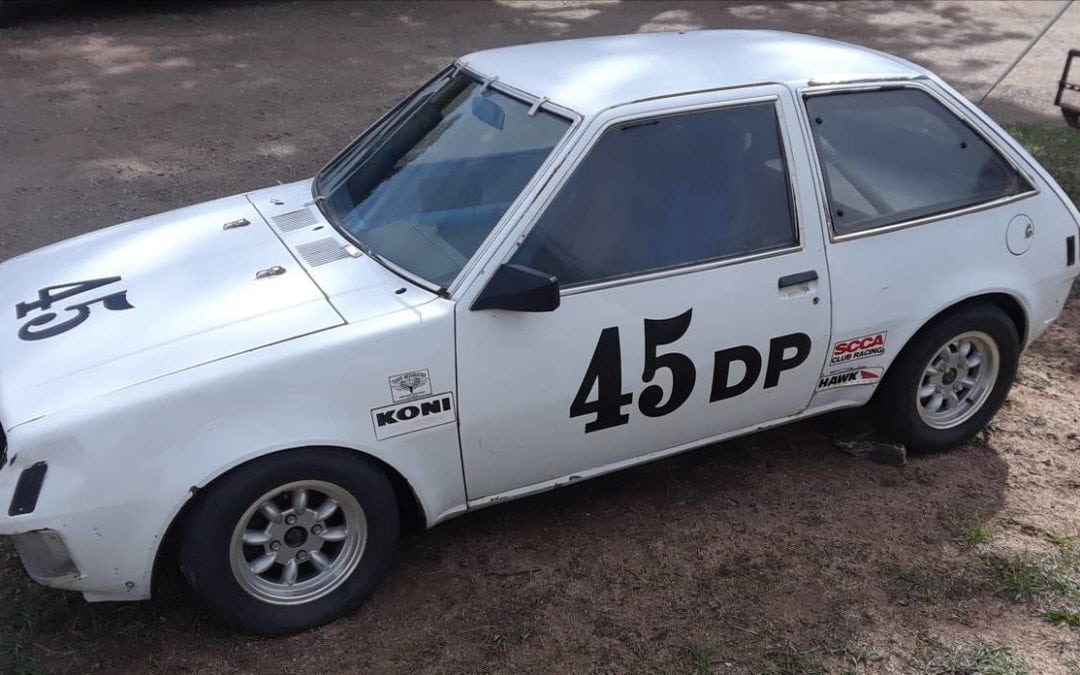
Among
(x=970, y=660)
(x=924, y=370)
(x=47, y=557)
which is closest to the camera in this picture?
(x=47, y=557)

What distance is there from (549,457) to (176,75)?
7951mm

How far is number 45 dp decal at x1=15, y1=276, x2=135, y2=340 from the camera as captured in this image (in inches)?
132

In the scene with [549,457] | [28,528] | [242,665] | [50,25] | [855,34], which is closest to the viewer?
[28,528]

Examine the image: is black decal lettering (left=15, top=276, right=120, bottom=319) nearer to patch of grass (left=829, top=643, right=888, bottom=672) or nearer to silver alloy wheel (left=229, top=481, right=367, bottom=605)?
silver alloy wheel (left=229, top=481, right=367, bottom=605)

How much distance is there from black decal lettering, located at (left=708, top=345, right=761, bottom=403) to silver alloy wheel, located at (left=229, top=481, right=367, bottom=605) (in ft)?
4.41

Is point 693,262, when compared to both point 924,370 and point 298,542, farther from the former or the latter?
point 298,542

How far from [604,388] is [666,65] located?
129cm

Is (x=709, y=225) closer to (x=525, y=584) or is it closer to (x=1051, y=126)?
(x=525, y=584)

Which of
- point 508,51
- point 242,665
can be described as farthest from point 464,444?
point 508,51

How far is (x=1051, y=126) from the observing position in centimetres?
971

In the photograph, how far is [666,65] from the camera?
3.93 meters

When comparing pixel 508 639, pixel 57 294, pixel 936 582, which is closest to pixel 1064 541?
pixel 936 582

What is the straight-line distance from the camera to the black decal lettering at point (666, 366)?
357 centimetres

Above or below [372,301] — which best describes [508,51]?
above
